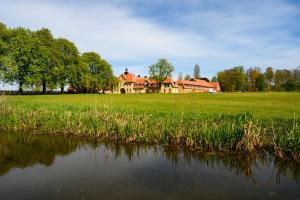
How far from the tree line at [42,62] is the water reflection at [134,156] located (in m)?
42.5

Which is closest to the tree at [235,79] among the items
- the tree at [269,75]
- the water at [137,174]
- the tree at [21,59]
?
the tree at [269,75]

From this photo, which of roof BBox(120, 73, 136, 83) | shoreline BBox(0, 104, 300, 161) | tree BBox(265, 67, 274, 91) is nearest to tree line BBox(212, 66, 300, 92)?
tree BBox(265, 67, 274, 91)

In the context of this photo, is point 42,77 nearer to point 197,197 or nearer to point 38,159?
point 38,159

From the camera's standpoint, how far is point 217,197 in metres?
6.92

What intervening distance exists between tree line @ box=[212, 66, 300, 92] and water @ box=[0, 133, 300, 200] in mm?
132380

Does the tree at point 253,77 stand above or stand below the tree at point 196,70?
below

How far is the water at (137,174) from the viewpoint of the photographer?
23.6 ft

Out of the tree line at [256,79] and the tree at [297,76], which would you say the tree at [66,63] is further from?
the tree at [297,76]

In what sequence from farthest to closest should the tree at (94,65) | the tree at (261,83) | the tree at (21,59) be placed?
the tree at (261,83) → the tree at (94,65) → the tree at (21,59)

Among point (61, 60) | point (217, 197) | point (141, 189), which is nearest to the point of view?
point (217, 197)

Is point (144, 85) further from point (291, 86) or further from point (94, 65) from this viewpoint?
point (291, 86)

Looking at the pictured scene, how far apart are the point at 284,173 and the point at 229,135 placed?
2.80 meters

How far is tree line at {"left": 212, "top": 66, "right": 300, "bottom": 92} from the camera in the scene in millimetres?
134875

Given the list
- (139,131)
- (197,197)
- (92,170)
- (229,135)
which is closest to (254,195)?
(197,197)
